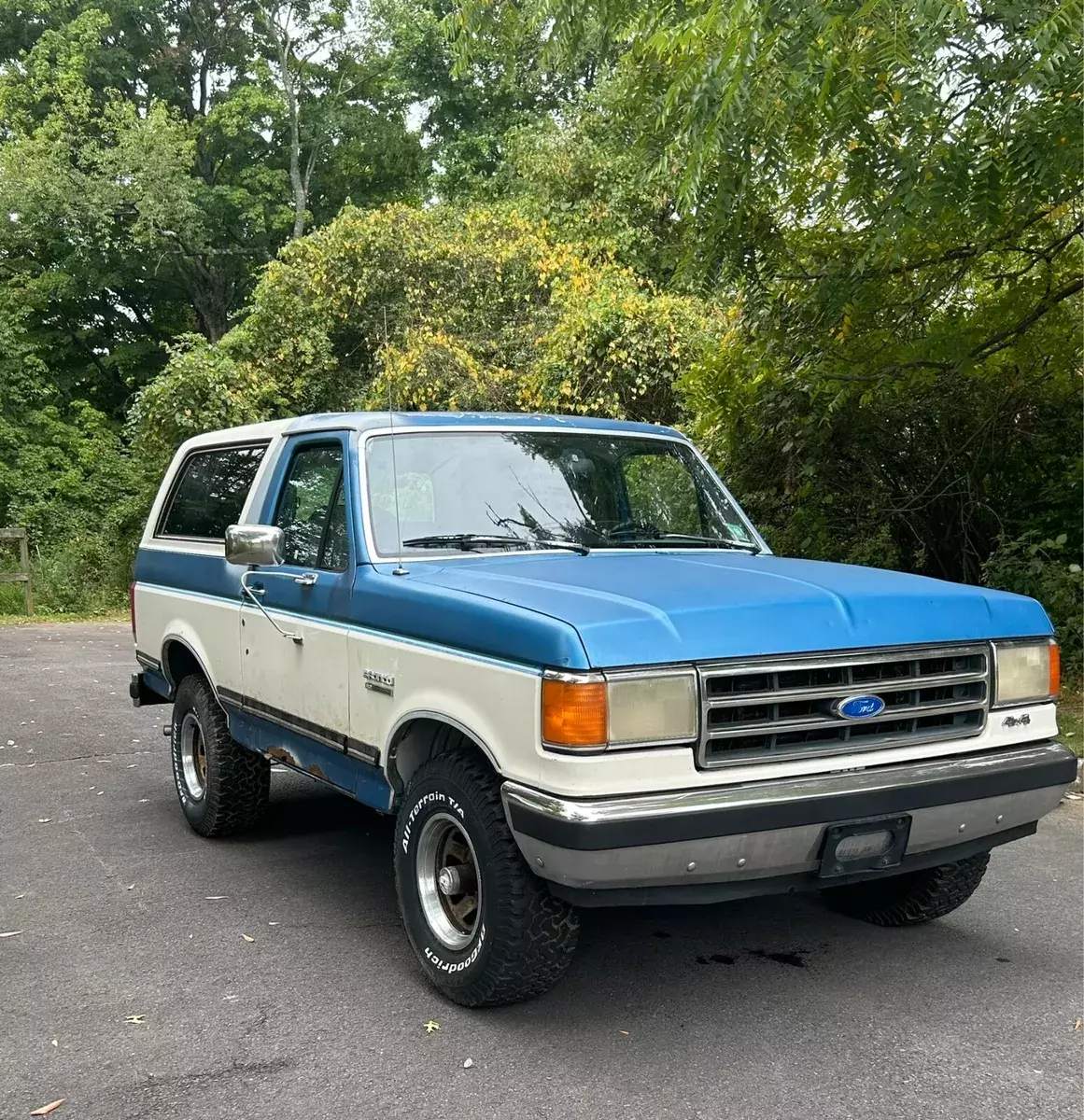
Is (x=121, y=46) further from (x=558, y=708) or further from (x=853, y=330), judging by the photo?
(x=558, y=708)

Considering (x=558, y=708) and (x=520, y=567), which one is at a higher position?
(x=520, y=567)

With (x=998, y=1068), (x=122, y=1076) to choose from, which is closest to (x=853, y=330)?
(x=998, y=1068)

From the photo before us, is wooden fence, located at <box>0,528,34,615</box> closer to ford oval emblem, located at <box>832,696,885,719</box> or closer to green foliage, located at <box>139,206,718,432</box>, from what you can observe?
green foliage, located at <box>139,206,718,432</box>

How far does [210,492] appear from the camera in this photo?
5945mm

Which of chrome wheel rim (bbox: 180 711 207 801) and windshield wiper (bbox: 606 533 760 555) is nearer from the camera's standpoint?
windshield wiper (bbox: 606 533 760 555)

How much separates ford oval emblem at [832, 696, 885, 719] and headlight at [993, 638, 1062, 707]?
55 centimetres

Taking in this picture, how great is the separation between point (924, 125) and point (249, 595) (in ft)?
13.9

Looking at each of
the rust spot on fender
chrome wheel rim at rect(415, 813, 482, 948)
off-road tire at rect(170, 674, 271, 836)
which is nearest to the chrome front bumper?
chrome wheel rim at rect(415, 813, 482, 948)

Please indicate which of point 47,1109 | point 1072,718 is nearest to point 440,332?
point 1072,718

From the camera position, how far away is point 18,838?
5715 millimetres

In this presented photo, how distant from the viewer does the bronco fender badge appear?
4000 millimetres

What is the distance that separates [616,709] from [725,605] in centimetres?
50

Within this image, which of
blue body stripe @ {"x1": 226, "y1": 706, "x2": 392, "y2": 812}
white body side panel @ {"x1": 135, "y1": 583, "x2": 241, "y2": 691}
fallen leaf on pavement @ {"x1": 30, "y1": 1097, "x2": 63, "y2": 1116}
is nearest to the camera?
fallen leaf on pavement @ {"x1": 30, "y1": 1097, "x2": 63, "y2": 1116}

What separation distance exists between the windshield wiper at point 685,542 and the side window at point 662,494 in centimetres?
4
